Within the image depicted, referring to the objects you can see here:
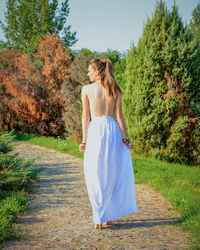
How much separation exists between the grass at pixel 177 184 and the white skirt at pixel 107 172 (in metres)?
0.86

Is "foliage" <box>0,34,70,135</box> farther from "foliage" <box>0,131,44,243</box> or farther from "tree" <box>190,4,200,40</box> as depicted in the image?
"tree" <box>190,4,200,40</box>

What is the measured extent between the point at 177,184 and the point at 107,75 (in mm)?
3209

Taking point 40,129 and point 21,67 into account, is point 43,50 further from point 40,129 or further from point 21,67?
point 40,129

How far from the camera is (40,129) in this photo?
1307 centimetres

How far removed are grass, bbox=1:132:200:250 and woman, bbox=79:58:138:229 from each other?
86 cm

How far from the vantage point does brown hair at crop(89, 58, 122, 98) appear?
10.9ft

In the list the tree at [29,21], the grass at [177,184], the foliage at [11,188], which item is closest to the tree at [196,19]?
the tree at [29,21]

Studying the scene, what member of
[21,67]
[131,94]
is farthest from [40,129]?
[131,94]

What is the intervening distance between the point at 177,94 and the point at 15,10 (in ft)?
89.6

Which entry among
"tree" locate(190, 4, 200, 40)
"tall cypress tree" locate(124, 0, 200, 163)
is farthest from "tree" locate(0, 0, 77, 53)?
"tall cypress tree" locate(124, 0, 200, 163)

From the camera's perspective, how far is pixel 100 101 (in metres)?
3.41

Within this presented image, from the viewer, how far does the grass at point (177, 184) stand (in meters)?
3.59

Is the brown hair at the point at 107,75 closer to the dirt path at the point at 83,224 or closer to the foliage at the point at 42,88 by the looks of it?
the dirt path at the point at 83,224

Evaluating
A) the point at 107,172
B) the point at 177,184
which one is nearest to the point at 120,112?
the point at 107,172
